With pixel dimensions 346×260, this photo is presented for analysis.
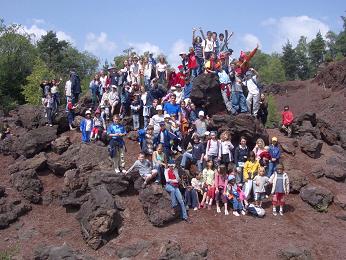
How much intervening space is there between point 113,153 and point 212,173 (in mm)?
3548

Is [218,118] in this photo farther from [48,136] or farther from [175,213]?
[48,136]

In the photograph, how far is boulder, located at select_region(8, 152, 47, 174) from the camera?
1708 centimetres

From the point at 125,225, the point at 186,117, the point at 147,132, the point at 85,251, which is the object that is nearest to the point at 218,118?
the point at 186,117

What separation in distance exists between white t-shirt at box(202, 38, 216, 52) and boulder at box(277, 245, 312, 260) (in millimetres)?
9217

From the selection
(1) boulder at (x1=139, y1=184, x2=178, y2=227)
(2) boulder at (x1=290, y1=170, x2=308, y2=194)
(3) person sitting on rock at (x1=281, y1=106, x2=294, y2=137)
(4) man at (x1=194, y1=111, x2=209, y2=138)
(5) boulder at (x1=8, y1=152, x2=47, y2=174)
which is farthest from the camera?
(3) person sitting on rock at (x1=281, y1=106, x2=294, y2=137)

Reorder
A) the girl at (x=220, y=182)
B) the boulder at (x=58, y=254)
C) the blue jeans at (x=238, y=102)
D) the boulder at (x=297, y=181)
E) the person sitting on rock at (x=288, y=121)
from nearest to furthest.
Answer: the boulder at (x=58, y=254) → the girl at (x=220, y=182) → the boulder at (x=297, y=181) → the blue jeans at (x=238, y=102) → the person sitting on rock at (x=288, y=121)

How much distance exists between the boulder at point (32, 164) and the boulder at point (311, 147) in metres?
10.5

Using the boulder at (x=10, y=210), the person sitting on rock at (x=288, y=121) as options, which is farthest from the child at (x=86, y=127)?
the person sitting on rock at (x=288, y=121)

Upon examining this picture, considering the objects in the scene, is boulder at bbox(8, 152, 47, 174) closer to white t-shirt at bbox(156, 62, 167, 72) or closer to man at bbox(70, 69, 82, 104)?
man at bbox(70, 69, 82, 104)

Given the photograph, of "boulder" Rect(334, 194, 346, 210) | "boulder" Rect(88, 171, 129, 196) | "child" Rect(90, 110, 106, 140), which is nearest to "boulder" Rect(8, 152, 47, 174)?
"child" Rect(90, 110, 106, 140)

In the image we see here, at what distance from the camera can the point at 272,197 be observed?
50.3ft

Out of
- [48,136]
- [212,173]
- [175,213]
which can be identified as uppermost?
[48,136]

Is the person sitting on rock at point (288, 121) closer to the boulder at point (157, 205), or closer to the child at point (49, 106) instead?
the boulder at point (157, 205)

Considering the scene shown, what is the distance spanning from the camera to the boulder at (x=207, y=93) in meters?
17.7
